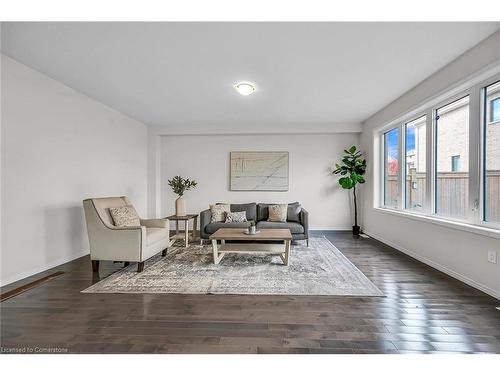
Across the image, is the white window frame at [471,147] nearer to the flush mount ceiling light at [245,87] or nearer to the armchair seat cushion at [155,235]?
the flush mount ceiling light at [245,87]

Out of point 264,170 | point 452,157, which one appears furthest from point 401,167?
point 264,170

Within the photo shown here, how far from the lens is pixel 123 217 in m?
3.41

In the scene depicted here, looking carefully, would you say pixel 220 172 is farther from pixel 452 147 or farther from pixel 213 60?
pixel 452 147

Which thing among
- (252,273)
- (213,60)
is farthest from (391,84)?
(252,273)

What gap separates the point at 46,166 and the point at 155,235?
5.74ft

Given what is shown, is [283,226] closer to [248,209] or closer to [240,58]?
[248,209]

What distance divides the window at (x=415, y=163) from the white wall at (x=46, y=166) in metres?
5.50

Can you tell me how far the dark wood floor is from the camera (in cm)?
171

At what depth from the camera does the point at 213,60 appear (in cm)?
279

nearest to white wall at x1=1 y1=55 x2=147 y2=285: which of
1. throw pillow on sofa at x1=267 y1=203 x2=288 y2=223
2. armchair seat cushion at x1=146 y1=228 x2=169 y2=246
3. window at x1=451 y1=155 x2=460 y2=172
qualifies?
armchair seat cushion at x1=146 y1=228 x2=169 y2=246

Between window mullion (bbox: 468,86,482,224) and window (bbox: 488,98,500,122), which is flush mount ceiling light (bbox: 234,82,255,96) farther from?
window (bbox: 488,98,500,122)

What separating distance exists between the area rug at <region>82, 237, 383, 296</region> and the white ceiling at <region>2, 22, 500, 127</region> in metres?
2.63

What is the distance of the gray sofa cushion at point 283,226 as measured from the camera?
452 cm

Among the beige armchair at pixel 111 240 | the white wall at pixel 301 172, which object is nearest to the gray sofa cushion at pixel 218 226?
the white wall at pixel 301 172
